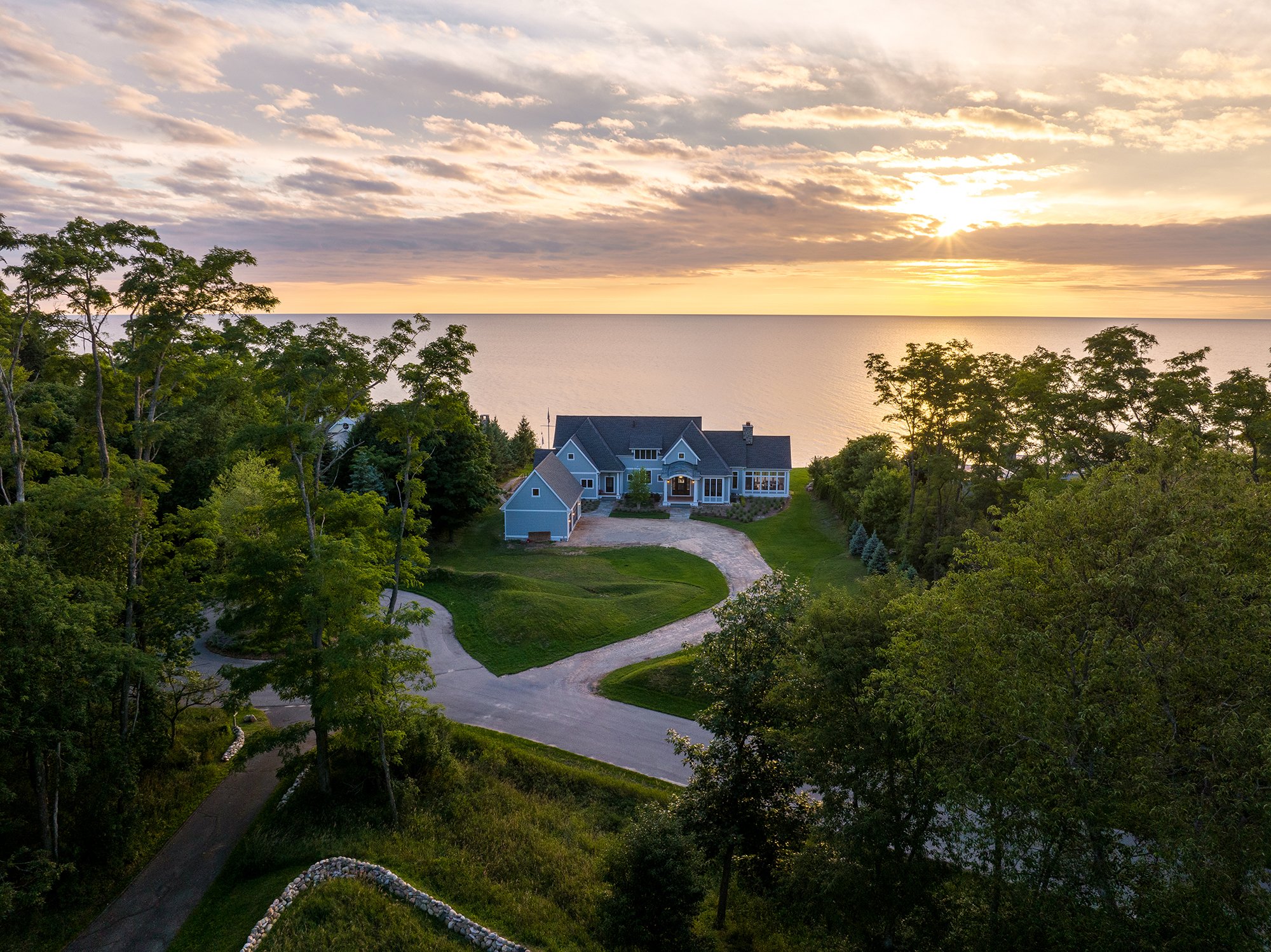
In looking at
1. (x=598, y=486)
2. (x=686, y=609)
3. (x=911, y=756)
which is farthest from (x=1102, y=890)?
(x=598, y=486)

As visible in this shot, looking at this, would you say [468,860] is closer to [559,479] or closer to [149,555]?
[149,555]

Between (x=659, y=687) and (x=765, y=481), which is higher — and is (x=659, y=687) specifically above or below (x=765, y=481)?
below

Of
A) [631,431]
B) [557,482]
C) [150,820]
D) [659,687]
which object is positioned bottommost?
[150,820]

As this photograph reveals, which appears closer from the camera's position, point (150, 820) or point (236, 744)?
point (150, 820)

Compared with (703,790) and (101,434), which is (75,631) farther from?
(703,790)

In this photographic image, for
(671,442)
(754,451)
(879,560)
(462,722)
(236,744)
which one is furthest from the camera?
(671,442)

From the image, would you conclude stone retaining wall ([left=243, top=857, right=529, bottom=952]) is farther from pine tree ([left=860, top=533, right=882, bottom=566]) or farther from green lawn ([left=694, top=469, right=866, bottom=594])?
pine tree ([left=860, top=533, right=882, bottom=566])

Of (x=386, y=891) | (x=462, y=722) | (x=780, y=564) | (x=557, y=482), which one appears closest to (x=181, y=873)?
(x=386, y=891)
